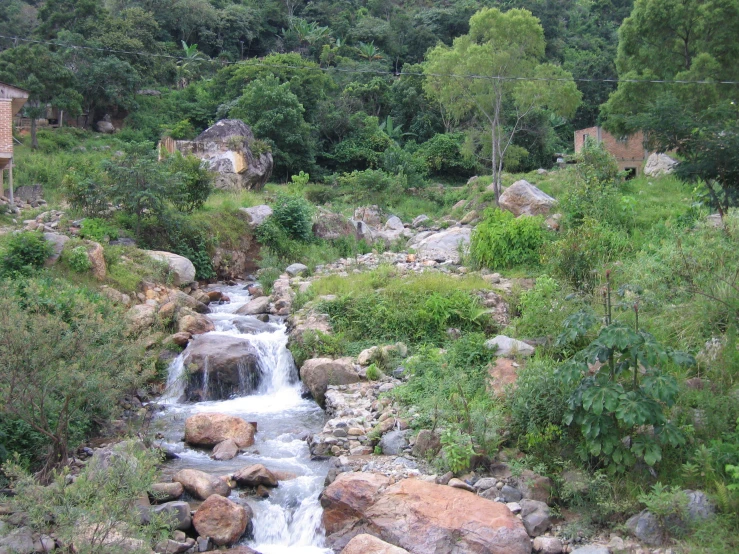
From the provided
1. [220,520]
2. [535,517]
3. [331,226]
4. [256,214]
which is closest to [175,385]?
[220,520]

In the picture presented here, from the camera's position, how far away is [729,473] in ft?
20.4

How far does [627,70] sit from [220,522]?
68.8 ft

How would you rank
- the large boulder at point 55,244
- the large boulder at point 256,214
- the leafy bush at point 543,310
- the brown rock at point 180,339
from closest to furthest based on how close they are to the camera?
the leafy bush at point 543,310, the brown rock at point 180,339, the large boulder at point 55,244, the large boulder at point 256,214

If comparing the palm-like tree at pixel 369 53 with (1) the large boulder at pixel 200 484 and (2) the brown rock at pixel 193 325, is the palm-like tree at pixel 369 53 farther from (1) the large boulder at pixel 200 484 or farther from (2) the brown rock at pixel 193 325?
(1) the large boulder at pixel 200 484

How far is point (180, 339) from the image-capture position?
1234 centimetres

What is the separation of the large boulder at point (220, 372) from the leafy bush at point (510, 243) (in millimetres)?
5840

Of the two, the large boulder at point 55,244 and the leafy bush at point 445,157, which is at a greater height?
the large boulder at point 55,244

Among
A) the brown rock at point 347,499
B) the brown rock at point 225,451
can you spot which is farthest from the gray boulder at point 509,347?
the brown rock at point 225,451

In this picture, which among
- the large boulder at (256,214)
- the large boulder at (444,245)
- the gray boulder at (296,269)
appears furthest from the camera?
the large boulder at (256,214)

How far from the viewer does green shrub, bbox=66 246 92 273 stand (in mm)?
13055

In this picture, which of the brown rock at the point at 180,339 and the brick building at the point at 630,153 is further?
the brick building at the point at 630,153

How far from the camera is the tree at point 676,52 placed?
19680mm

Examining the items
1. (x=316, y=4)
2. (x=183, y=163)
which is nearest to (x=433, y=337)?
(x=183, y=163)

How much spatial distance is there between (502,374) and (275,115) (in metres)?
23.3
